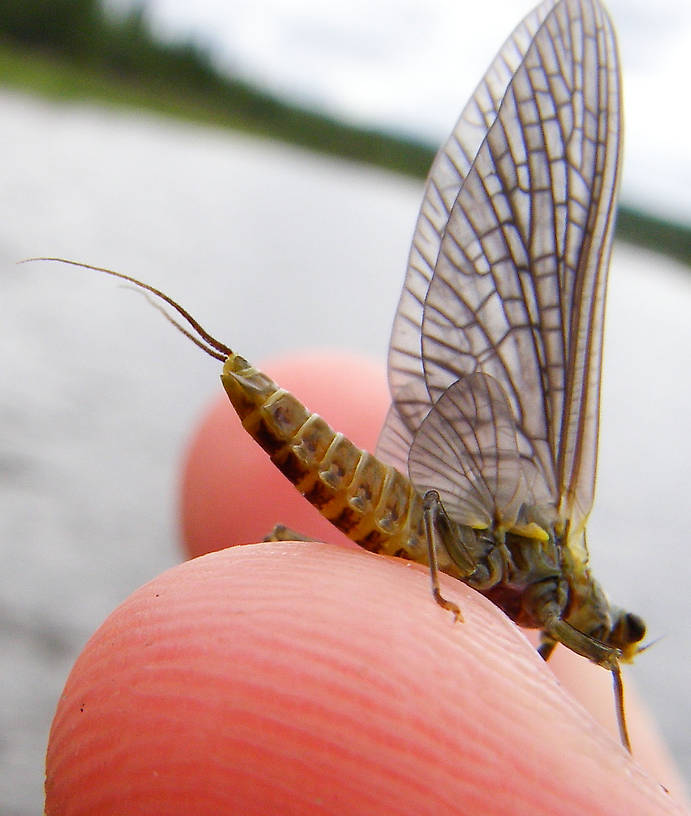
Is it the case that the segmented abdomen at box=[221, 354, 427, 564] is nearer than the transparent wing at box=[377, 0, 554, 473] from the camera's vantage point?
Yes

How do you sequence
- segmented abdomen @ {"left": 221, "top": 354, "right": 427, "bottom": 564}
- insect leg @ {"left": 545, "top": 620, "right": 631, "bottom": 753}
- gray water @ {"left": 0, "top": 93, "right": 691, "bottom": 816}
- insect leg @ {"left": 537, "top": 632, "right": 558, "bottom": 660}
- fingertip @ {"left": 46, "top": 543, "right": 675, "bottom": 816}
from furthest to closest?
1. gray water @ {"left": 0, "top": 93, "right": 691, "bottom": 816}
2. insect leg @ {"left": 537, "top": 632, "right": 558, "bottom": 660}
3. insect leg @ {"left": 545, "top": 620, "right": 631, "bottom": 753}
4. segmented abdomen @ {"left": 221, "top": 354, "right": 427, "bottom": 564}
5. fingertip @ {"left": 46, "top": 543, "right": 675, "bottom": 816}

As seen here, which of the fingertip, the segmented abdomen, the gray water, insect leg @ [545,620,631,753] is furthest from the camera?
the gray water

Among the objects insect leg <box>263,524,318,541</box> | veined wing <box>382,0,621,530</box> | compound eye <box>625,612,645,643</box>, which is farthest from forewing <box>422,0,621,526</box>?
insect leg <box>263,524,318,541</box>

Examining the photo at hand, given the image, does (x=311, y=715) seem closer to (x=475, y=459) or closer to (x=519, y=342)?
(x=475, y=459)

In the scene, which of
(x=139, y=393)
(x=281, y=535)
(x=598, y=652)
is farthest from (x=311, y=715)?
(x=139, y=393)

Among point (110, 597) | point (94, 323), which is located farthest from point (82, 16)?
point (110, 597)

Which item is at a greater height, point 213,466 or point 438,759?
point 438,759

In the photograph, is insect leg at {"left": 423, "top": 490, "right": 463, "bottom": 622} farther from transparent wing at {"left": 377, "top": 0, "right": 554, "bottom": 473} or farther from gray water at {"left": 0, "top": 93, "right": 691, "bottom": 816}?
gray water at {"left": 0, "top": 93, "right": 691, "bottom": 816}

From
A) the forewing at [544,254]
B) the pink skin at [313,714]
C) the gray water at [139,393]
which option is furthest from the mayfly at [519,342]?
the gray water at [139,393]

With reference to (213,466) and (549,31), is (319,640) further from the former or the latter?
(213,466)
